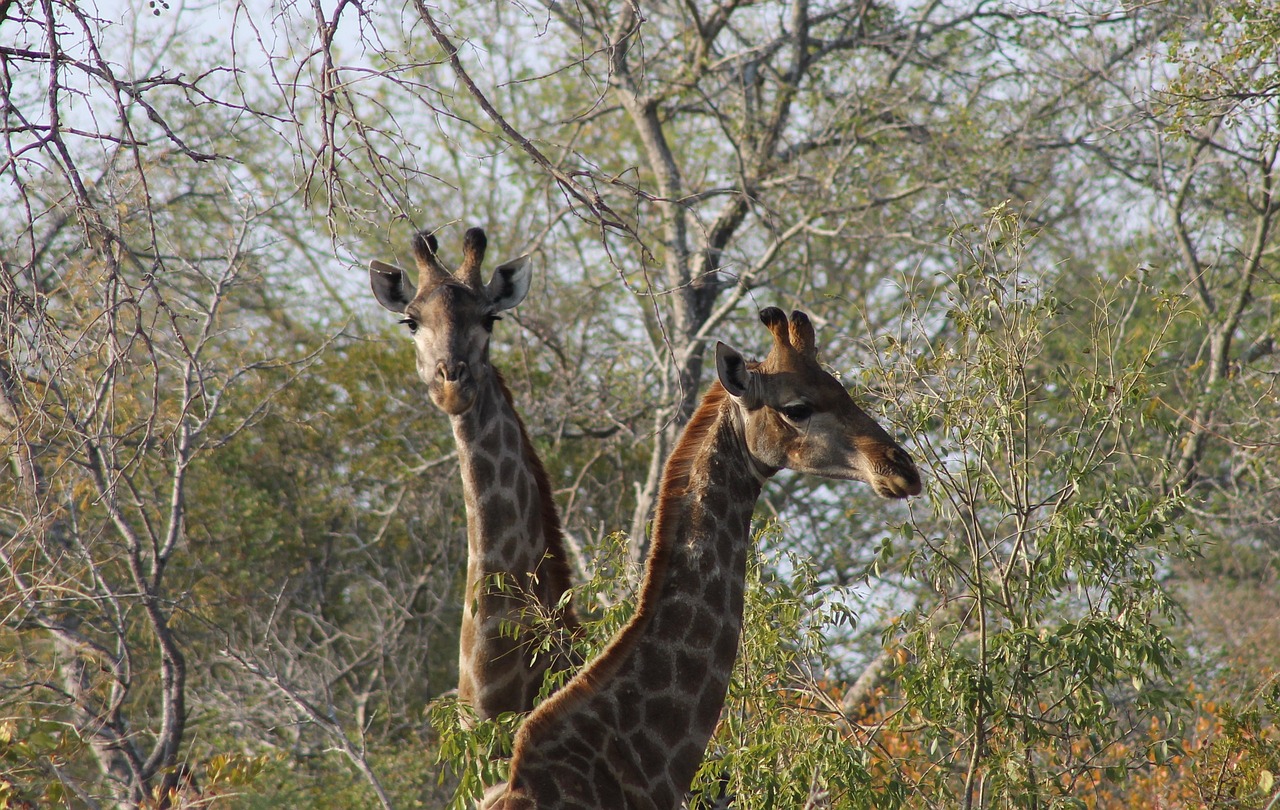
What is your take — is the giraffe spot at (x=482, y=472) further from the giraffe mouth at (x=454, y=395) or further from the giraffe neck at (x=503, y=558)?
the giraffe mouth at (x=454, y=395)

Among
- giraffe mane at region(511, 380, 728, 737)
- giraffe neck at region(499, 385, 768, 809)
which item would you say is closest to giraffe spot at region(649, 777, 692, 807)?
giraffe neck at region(499, 385, 768, 809)

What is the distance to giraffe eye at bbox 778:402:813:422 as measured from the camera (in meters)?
4.87

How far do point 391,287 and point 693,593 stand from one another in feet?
8.80

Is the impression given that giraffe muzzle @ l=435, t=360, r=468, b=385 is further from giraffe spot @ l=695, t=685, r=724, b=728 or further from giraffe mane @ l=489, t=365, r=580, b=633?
giraffe spot @ l=695, t=685, r=724, b=728

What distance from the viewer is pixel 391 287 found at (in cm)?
664

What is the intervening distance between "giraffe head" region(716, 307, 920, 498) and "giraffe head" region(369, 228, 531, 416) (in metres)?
1.57

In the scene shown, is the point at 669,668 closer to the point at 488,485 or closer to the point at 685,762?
the point at 685,762

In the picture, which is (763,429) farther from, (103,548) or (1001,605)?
(103,548)

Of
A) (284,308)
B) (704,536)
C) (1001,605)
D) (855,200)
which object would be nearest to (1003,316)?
(1001,605)

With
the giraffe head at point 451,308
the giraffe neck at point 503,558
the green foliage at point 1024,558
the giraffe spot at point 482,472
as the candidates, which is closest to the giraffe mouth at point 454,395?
the giraffe head at point 451,308

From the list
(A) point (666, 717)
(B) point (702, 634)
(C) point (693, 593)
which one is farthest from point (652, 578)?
(A) point (666, 717)

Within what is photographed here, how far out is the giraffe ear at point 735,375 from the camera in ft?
15.7

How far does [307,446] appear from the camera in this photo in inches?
581

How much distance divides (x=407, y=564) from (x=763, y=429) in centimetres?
1043
